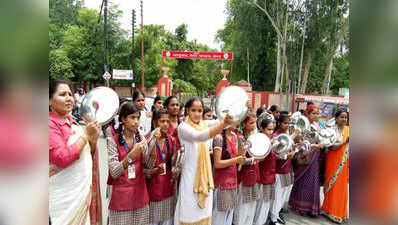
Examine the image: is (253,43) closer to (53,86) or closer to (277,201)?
(277,201)

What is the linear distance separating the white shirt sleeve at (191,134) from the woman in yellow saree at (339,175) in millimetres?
2632

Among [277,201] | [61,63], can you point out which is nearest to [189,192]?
[277,201]

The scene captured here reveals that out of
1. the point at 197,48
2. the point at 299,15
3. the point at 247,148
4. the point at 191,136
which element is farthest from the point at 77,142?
the point at 197,48

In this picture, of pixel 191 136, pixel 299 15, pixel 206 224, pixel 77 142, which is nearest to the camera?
pixel 77 142

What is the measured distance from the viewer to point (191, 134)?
2.14m

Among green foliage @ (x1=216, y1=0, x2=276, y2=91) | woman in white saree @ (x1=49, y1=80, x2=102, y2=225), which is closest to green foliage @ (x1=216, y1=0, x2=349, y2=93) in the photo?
green foliage @ (x1=216, y1=0, x2=276, y2=91)

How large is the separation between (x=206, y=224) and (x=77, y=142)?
1461mm

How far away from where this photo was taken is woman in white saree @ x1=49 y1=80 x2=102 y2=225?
153 cm

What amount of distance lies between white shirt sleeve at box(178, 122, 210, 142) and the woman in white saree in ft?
2.46

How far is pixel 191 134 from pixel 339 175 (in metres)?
2.84

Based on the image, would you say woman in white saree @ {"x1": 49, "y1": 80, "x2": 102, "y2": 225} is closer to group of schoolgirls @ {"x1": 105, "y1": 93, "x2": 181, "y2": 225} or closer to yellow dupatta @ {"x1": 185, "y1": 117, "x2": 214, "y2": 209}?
group of schoolgirls @ {"x1": 105, "y1": 93, "x2": 181, "y2": 225}

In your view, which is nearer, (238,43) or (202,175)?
(202,175)
